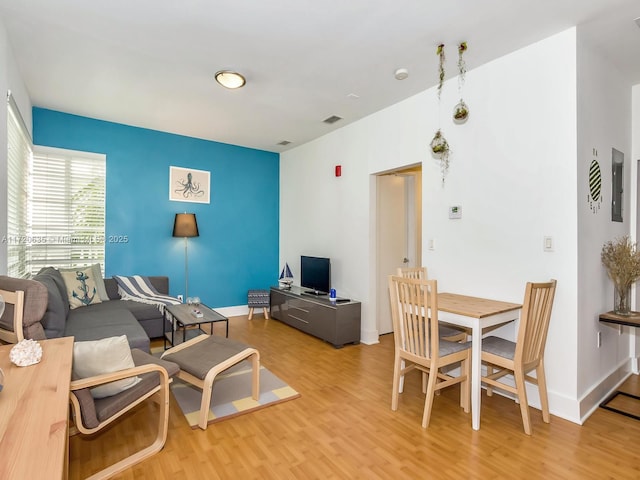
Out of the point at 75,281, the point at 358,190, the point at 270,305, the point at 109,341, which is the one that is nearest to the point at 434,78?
the point at 358,190

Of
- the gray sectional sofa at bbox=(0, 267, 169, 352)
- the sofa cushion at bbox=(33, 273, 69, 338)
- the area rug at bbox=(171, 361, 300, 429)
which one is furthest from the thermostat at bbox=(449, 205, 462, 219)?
the sofa cushion at bbox=(33, 273, 69, 338)

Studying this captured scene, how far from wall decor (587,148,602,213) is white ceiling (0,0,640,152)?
91 centimetres

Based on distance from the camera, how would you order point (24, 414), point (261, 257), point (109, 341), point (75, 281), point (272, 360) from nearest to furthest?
point (24, 414)
point (109, 341)
point (272, 360)
point (75, 281)
point (261, 257)

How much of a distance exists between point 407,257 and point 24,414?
4.39 m

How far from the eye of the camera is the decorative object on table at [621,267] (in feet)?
8.96

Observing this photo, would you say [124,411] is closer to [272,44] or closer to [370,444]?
[370,444]

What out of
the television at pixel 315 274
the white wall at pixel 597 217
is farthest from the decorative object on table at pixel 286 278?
the white wall at pixel 597 217

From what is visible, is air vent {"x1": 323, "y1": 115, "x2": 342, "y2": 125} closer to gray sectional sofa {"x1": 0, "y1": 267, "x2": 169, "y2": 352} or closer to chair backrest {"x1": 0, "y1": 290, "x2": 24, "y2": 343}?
gray sectional sofa {"x1": 0, "y1": 267, "x2": 169, "y2": 352}

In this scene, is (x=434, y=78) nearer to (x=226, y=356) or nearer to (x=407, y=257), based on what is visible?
(x=407, y=257)

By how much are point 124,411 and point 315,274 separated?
3.18 meters

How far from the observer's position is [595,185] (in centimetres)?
276

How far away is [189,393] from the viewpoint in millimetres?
2881

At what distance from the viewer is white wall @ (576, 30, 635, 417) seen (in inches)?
101

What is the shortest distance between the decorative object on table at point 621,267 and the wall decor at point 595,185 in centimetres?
38
